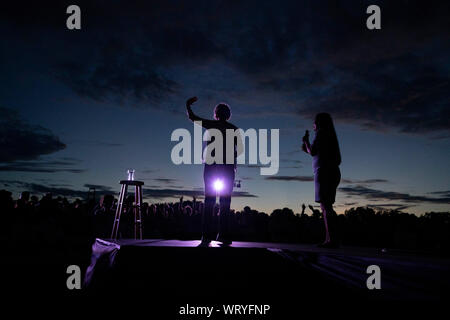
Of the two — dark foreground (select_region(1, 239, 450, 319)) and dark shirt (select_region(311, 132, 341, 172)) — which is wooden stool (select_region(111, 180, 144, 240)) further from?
dark shirt (select_region(311, 132, 341, 172))

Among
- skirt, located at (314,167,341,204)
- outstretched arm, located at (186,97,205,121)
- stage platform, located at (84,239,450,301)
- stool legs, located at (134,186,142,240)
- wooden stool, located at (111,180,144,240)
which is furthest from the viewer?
stool legs, located at (134,186,142,240)

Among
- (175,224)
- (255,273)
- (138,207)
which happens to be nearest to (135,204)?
(138,207)

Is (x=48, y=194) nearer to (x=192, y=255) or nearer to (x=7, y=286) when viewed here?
(x=7, y=286)

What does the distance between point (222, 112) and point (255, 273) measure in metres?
2.56

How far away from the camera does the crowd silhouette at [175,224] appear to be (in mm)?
7501

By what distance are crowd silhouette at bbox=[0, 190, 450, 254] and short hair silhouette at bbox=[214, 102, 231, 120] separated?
3941mm

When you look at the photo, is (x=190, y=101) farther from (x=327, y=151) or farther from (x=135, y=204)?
(x=135, y=204)

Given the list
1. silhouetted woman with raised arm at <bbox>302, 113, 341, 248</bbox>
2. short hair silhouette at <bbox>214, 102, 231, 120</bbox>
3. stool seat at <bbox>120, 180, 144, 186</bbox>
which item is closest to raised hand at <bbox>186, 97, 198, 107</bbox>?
short hair silhouette at <bbox>214, 102, 231, 120</bbox>

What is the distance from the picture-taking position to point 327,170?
4422 mm

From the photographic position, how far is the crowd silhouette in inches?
295
